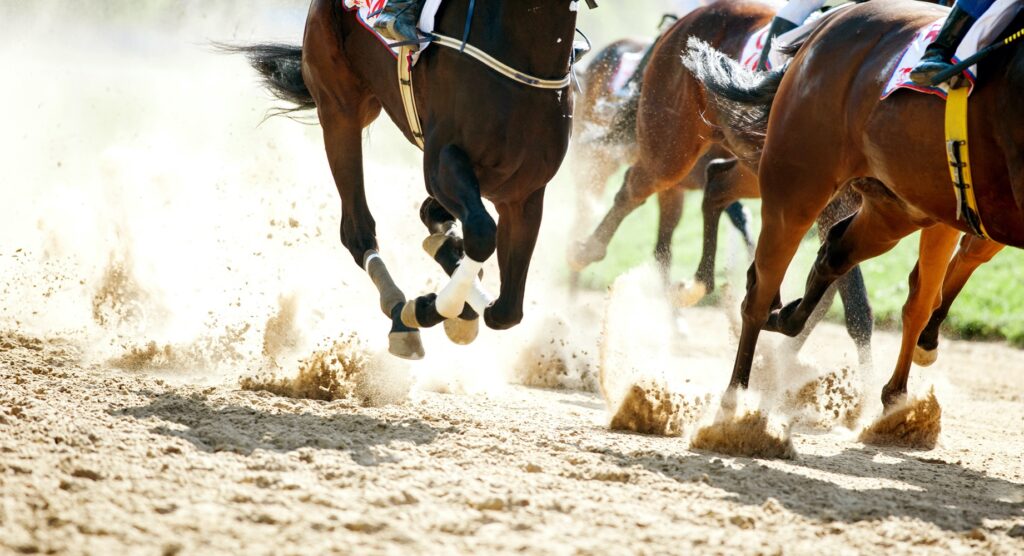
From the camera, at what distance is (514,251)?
4.85 m

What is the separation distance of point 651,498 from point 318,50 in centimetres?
317

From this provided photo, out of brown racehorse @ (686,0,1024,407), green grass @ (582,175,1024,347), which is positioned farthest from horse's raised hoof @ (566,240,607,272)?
brown racehorse @ (686,0,1024,407)

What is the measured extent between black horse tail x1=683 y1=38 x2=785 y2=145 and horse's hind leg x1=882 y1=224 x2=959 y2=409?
101cm

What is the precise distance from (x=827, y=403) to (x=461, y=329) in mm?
2318

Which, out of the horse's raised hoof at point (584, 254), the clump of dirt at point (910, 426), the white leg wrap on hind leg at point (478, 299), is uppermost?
the horse's raised hoof at point (584, 254)

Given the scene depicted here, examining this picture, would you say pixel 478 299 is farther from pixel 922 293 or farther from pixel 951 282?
pixel 951 282

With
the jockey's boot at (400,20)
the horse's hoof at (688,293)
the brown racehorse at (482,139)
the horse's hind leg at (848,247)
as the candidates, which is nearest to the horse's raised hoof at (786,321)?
the horse's hind leg at (848,247)

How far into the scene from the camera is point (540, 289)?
30.0 ft

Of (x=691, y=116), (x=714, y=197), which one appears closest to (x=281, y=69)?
(x=691, y=116)

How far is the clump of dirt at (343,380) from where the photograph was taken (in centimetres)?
511

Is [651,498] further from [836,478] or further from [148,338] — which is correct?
[148,338]

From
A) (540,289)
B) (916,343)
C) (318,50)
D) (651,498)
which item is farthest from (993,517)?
(540,289)

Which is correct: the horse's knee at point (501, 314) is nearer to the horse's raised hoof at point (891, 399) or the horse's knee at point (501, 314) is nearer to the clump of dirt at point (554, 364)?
the horse's raised hoof at point (891, 399)

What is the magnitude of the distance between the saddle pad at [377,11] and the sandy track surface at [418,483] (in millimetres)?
1716
